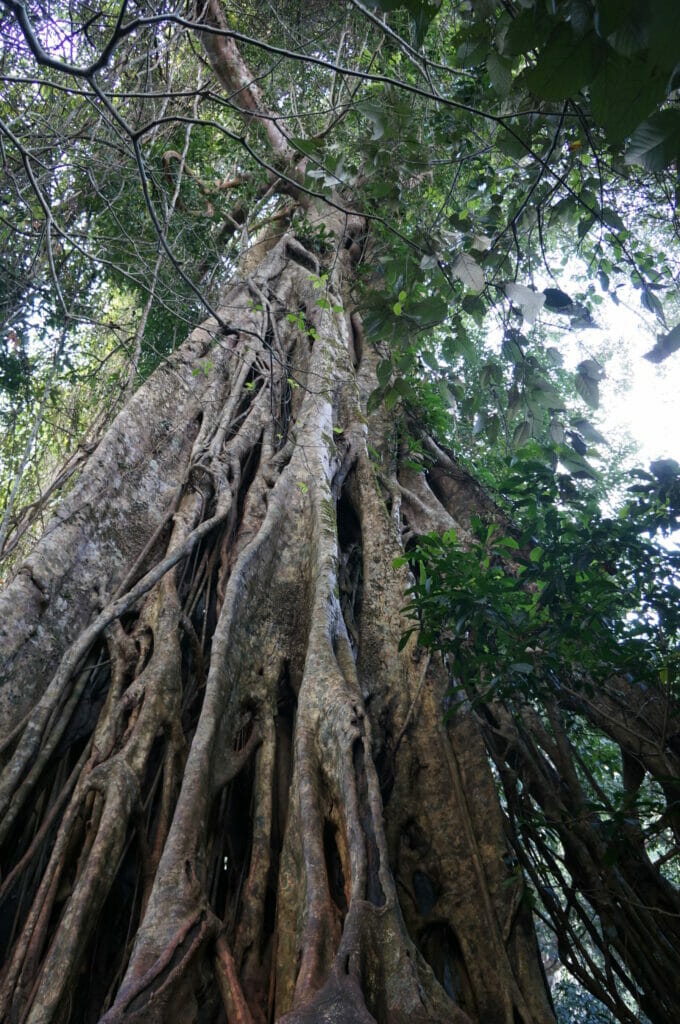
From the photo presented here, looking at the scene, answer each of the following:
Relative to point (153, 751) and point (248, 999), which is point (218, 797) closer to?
point (153, 751)

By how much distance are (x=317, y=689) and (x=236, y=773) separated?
0.42 metres

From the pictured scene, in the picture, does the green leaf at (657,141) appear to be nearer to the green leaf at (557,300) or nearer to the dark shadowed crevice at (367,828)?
the green leaf at (557,300)

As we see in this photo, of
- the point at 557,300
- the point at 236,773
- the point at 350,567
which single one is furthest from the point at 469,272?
the point at 350,567

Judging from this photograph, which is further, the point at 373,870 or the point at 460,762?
the point at 460,762

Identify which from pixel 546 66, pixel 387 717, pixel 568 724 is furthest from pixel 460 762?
pixel 546 66

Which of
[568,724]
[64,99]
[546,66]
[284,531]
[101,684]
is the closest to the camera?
[546,66]

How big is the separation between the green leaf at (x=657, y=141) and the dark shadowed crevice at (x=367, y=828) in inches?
71.1

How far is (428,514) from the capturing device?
4.26m

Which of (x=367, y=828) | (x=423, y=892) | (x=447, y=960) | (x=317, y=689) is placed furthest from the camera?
(x=317, y=689)

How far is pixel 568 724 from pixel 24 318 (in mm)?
4819

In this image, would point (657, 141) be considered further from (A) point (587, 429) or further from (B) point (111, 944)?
(B) point (111, 944)

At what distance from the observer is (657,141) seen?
3.96ft

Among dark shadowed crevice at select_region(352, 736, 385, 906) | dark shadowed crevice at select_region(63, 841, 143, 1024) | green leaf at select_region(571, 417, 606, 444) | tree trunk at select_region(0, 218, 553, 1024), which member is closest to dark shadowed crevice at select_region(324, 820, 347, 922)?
tree trunk at select_region(0, 218, 553, 1024)

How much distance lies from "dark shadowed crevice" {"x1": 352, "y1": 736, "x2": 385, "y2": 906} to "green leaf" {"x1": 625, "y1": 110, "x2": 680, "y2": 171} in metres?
1.81
